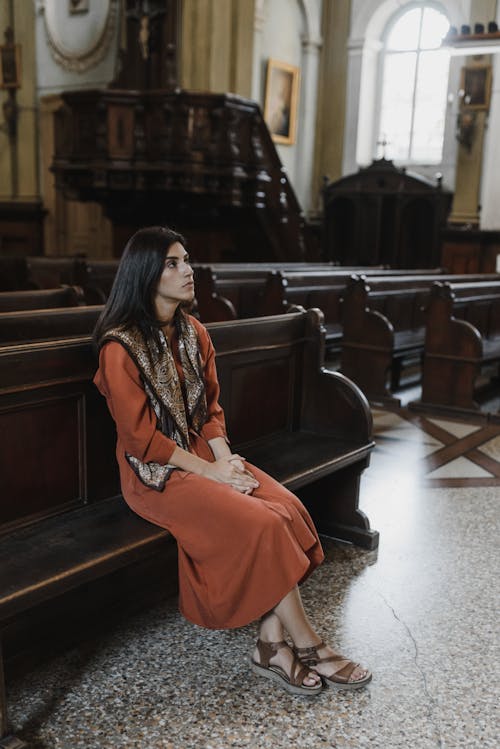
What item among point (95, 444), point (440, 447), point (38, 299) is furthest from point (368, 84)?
point (95, 444)

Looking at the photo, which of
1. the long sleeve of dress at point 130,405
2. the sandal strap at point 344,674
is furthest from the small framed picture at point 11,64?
the sandal strap at point 344,674

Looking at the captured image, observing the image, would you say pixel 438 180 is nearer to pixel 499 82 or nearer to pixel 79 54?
pixel 499 82

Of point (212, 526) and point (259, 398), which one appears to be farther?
point (259, 398)

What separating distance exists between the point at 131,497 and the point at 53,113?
11.6m

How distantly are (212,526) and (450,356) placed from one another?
4.26 m

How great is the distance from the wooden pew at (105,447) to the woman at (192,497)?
0.14 meters

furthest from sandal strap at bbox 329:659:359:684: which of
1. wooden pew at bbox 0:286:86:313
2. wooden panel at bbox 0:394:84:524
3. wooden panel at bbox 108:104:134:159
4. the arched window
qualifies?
the arched window

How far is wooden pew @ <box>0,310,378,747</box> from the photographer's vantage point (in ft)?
7.05

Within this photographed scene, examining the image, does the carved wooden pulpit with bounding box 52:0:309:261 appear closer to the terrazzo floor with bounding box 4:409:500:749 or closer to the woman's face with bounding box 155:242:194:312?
the terrazzo floor with bounding box 4:409:500:749

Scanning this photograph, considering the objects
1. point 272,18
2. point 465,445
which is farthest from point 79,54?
point 465,445

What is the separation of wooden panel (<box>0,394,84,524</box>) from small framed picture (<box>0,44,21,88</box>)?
38.7 ft

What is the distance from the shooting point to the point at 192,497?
226 centimetres

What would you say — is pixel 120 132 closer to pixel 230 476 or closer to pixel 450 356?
pixel 450 356

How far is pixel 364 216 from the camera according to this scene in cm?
1210
